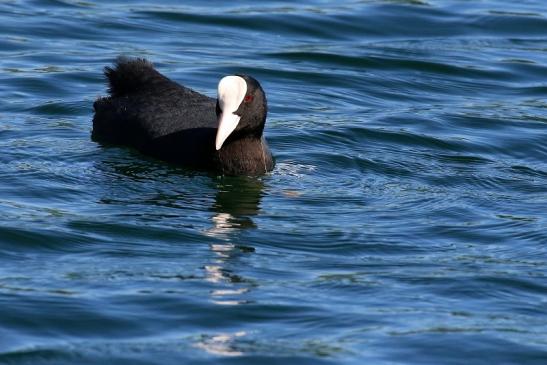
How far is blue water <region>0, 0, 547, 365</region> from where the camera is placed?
6.69m

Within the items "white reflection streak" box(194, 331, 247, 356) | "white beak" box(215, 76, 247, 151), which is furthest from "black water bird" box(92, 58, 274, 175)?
"white reflection streak" box(194, 331, 247, 356)

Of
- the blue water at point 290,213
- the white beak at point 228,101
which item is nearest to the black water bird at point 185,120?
the white beak at point 228,101

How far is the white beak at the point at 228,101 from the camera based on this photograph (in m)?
9.49

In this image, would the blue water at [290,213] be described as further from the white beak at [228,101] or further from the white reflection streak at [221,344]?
the white beak at [228,101]

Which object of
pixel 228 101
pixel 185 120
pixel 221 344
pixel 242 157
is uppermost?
pixel 228 101

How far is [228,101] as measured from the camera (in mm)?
9492

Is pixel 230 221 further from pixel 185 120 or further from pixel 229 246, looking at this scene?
pixel 185 120

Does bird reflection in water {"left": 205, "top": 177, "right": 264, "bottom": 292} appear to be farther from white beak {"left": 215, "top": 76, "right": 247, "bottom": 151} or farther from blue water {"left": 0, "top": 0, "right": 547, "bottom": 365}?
white beak {"left": 215, "top": 76, "right": 247, "bottom": 151}

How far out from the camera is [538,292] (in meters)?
7.50

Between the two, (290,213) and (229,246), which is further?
(290,213)

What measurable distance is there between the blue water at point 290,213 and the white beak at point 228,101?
1.17 feet

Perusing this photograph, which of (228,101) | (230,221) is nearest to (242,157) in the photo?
(228,101)

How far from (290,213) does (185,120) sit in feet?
5.21

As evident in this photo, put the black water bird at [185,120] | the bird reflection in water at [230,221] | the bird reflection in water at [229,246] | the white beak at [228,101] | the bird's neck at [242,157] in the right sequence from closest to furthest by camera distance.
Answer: the bird reflection in water at [229,246] < the bird reflection in water at [230,221] < the white beak at [228,101] < the black water bird at [185,120] < the bird's neck at [242,157]
